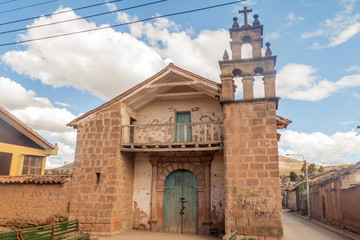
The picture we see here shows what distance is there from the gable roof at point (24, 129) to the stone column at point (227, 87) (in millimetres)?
10343

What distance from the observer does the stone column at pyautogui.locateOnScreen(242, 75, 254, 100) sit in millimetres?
9953

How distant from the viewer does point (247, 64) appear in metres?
10.1

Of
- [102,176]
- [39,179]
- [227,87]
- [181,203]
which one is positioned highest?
Answer: [227,87]

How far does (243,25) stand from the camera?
35.2ft

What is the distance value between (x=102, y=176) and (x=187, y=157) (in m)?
3.43

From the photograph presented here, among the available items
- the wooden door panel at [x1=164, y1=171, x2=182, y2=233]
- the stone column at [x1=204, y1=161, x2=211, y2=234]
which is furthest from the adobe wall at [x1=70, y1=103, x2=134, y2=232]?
the stone column at [x1=204, y1=161, x2=211, y2=234]

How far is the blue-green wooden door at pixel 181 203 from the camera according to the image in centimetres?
1126

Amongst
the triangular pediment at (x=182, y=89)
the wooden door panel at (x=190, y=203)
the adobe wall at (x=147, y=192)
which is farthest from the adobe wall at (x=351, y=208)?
the triangular pediment at (x=182, y=89)

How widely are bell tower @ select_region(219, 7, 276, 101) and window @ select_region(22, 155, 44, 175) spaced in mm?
10962

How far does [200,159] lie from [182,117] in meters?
2.13

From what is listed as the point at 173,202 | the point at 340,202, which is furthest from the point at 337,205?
the point at 173,202

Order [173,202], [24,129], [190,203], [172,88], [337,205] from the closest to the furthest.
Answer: [190,203]
[173,202]
[172,88]
[24,129]
[337,205]

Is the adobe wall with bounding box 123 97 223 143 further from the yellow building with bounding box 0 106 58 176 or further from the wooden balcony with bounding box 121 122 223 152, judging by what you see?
the yellow building with bounding box 0 106 58 176

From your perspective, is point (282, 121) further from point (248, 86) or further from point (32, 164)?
point (32, 164)
